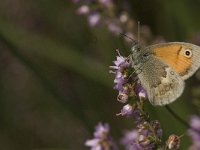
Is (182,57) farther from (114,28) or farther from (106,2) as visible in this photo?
(114,28)

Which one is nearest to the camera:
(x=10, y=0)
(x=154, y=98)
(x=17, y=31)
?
(x=154, y=98)

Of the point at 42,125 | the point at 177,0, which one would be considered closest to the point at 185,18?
the point at 177,0

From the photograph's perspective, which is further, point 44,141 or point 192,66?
point 44,141

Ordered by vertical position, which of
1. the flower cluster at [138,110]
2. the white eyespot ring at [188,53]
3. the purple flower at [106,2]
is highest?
the purple flower at [106,2]

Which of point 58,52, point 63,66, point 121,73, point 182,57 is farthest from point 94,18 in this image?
point 63,66

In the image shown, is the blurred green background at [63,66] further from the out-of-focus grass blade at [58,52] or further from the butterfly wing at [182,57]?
the butterfly wing at [182,57]

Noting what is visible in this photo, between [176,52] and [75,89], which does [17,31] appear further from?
[176,52]

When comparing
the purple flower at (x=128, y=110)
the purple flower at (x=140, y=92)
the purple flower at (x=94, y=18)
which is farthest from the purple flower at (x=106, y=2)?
the purple flower at (x=128, y=110)
